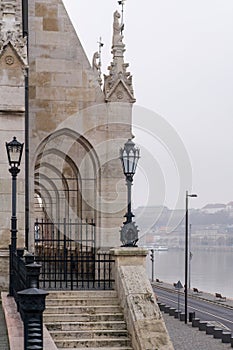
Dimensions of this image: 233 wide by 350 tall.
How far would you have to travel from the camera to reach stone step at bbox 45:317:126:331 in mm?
15117

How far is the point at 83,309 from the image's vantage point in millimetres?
15852

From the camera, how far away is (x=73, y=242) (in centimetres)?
2625

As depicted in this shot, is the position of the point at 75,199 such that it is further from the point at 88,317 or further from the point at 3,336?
the point at 3,336

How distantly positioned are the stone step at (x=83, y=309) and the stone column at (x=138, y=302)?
0.81 ft

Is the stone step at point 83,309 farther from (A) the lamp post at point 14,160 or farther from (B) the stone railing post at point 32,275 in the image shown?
(B) the stone railing post at point 32,275

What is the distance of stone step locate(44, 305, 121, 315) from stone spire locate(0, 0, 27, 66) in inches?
241

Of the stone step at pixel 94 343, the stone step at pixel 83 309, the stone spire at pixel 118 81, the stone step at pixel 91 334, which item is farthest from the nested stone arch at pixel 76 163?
the stone step at pixel 94 343

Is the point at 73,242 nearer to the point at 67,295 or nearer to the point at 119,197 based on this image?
the point at 119,197

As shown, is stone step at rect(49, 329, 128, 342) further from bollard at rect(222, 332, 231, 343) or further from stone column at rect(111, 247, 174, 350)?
bollard at rect(222, 332, 231, 343)

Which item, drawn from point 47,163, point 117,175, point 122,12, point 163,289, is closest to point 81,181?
point 117,175

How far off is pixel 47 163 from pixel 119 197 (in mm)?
5210

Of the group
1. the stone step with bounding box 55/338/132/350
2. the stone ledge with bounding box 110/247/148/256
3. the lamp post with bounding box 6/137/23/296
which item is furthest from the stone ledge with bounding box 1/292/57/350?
the stone ledge with bounding box 110/247/148/256

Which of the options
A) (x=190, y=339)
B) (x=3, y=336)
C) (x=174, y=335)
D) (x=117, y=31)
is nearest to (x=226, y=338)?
(x=190, y=339)

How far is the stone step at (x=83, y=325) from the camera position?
1512 cm
